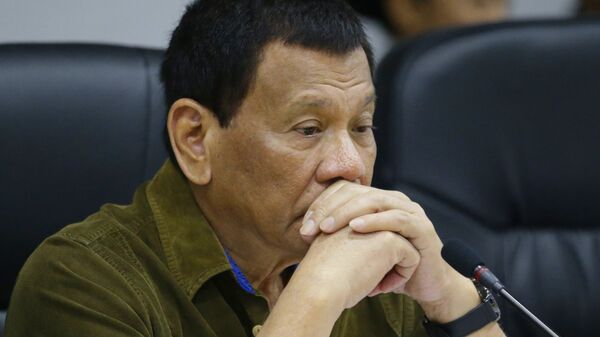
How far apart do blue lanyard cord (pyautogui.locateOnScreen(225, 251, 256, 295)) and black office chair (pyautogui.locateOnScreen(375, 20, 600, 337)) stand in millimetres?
563

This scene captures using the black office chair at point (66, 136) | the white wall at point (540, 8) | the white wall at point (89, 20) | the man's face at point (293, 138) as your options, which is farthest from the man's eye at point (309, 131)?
the white wall at point (540, 8)

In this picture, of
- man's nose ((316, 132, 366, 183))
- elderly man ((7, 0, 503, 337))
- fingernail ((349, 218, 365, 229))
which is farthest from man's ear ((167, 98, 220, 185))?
fingernail ((349, 218, 365, 229))

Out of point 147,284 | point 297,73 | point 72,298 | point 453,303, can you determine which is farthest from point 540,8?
point 72,298

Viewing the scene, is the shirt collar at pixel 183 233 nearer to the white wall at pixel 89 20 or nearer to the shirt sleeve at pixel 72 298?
the shirt sleeve at pixel 72 298

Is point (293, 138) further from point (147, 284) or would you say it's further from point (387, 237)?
point (147, 284)

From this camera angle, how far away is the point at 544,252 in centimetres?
286

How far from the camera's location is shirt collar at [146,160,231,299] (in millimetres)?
2246

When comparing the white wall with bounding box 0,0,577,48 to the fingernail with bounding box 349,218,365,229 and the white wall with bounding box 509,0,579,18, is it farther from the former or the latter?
the white wall with bounding box 509,0,579,18

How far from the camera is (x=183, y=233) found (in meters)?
2.29

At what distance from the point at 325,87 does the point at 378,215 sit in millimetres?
266

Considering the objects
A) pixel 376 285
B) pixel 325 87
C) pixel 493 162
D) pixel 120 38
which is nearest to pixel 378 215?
pixel 376 285

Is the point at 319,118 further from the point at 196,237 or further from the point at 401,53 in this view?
the point at 401,53

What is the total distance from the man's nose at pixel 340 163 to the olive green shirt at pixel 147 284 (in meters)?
0.26

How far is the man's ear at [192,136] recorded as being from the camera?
2318 mm
